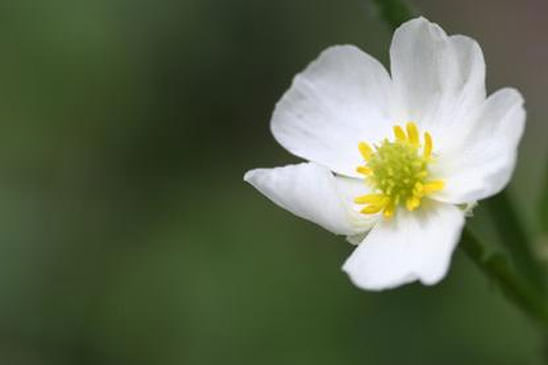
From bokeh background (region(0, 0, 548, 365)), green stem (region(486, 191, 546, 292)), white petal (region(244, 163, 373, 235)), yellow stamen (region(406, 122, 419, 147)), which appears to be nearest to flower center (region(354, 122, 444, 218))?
yellow stamen (region(406, 122, 419, 147))

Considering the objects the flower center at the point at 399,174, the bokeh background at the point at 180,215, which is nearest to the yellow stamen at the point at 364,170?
the flower center at the point at 399,174

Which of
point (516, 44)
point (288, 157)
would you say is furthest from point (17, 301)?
point (516, 44)

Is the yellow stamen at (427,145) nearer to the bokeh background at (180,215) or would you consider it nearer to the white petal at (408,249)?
the white petal at (408,249)

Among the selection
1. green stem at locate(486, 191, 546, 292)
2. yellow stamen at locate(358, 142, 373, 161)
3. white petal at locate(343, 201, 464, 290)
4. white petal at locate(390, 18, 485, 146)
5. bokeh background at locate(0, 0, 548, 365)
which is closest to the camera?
white petal at locate(343, 201, 464, 290)

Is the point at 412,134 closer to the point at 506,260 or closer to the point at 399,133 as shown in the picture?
the point at 399,133

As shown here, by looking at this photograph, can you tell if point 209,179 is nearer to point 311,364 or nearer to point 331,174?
point 311,364

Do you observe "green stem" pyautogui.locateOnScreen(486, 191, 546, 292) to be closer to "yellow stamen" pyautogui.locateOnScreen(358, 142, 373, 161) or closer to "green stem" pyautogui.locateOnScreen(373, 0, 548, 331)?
"green stem" pyautogui.locateOnScreen(373, 0, 548, 331)

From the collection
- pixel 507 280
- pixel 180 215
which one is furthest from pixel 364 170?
pixel 180 215
